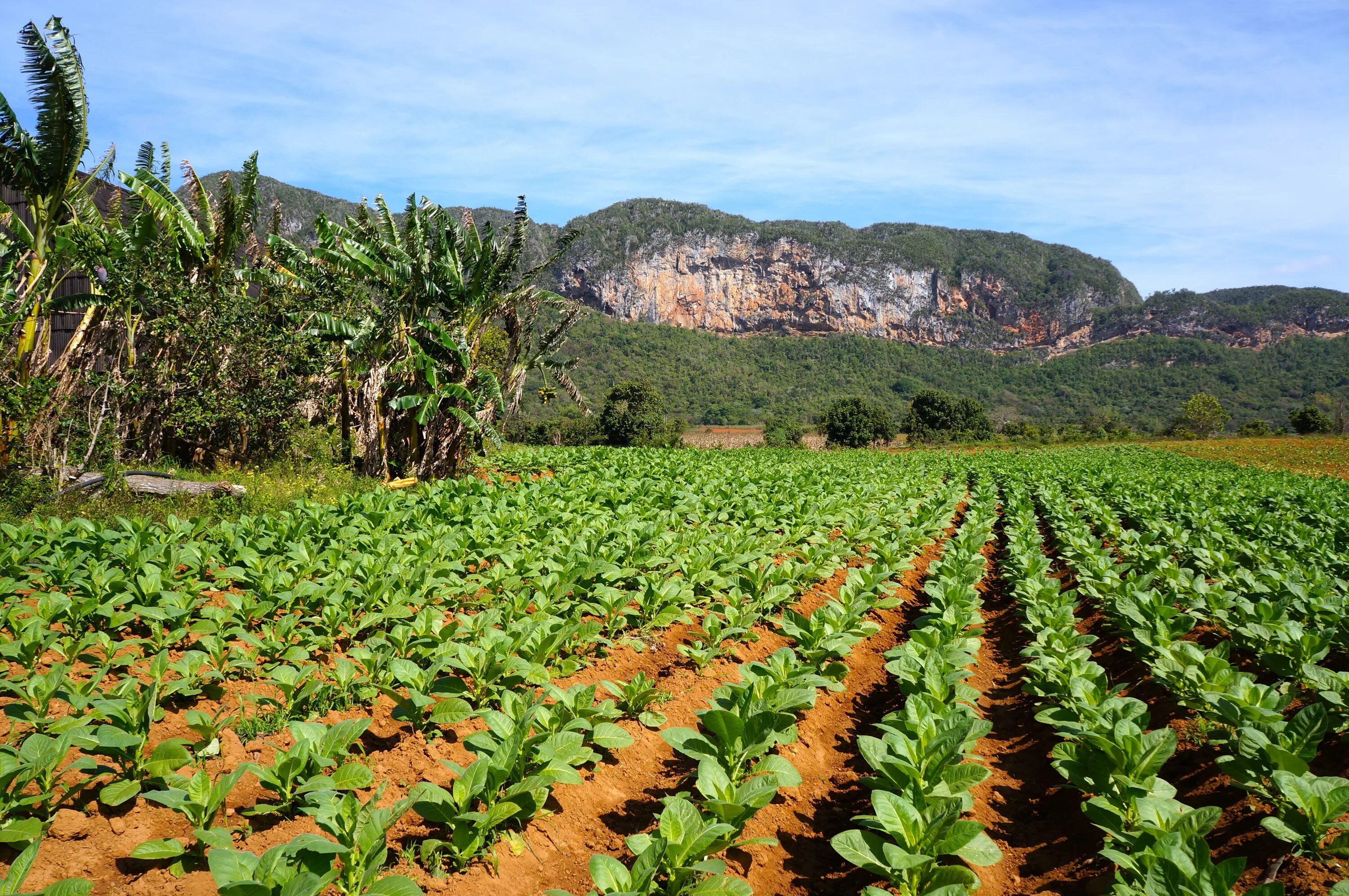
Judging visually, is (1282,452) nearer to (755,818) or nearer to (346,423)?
(346,423)

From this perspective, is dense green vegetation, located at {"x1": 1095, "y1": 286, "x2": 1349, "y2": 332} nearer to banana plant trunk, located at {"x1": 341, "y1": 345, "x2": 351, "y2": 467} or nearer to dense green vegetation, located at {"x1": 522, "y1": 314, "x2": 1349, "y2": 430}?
dense green vegetation, located at {"x1": 522, "y1": 314, "x2": 1349, "y2": 430}

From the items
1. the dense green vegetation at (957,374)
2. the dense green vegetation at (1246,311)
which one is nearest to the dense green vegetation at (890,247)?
the dense green vegetation at (1246,311)


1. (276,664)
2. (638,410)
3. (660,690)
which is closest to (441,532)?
(276,664)

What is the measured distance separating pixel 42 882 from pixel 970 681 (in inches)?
222

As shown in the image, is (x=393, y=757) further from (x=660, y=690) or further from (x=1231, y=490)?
(x=1231, y=490)

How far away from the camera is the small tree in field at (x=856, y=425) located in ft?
180

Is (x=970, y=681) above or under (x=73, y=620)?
under

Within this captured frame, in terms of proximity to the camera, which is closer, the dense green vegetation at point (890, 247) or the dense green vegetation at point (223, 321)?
the dense green vegetation at point (223, 321)

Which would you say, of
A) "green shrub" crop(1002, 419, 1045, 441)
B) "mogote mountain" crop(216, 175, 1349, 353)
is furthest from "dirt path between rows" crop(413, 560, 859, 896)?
"mogote mountain" crop(216, 175, 1349, 353)

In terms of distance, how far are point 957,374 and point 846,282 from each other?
39.3 metres

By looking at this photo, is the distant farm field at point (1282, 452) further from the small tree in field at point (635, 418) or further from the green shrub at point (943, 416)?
the small tree in field at point (635, 418)

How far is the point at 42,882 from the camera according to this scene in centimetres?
249

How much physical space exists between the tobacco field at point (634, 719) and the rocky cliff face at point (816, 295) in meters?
132

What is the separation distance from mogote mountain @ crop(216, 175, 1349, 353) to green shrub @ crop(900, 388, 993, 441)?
7583 centimetres
